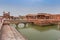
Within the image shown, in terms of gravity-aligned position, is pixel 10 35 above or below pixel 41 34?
above

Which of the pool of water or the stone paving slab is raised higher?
the stone paving slab

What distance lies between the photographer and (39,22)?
43.5 meters

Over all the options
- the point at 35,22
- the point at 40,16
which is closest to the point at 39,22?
the point at 35,22

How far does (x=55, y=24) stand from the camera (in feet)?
147

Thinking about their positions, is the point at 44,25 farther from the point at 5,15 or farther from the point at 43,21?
the point at 5,15

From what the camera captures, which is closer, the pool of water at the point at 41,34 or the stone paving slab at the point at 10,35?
the stone paving slab at the point at 10,35

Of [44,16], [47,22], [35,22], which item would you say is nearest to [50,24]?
[47,22]

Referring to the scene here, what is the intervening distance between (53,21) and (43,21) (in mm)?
3074

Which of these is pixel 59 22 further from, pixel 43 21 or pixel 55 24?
pixel 43 21

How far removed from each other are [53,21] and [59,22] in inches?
100

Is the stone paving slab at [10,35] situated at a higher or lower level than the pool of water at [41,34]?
higher

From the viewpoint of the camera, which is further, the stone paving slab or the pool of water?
the pool of water

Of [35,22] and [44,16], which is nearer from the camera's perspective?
[35,22]

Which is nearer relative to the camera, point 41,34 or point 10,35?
point 10,35
